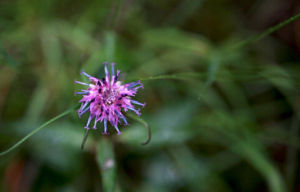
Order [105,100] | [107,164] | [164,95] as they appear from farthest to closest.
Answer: [164,95]
[107,164]
[105,100]

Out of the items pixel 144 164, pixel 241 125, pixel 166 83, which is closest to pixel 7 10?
pixel 166 83

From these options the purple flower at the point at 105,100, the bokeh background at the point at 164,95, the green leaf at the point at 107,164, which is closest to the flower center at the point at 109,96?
the purple flower at the point at 105,100

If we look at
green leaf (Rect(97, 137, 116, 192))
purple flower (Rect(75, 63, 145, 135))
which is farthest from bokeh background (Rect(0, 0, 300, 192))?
purple flower (Rect(75, 63, 145, 135))

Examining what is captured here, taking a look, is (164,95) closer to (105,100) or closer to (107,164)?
(107,164)

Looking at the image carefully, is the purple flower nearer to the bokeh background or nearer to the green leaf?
the green leaf

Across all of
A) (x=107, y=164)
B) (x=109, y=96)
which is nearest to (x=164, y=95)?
(x=107, y=164)

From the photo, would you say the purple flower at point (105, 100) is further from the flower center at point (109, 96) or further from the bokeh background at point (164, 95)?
the bokeh background at point (164, 95)

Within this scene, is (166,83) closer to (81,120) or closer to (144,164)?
(144,164)
